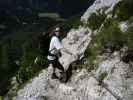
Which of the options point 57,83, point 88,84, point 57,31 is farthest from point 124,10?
point 57,83

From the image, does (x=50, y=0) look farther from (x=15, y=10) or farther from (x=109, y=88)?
(x=109, y=88)

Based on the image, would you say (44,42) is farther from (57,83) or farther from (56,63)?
(57,83)

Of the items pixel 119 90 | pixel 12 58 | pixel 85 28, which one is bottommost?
pixel 12 58

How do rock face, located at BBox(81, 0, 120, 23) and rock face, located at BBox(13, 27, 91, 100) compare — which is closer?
rock face, located at BBox(13, 27, 91, 100)

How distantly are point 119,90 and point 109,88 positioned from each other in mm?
467

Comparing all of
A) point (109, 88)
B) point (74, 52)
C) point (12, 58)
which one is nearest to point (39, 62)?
point (74, 52)

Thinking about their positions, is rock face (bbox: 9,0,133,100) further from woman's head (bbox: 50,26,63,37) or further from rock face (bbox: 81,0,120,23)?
rock face (bbox: 81,0,120,23)

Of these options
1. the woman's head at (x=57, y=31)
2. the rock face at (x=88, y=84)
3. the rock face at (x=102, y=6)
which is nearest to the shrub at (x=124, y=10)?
the rock face at (x=102, y=6)

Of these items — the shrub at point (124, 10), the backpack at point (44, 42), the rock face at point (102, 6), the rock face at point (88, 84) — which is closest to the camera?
the rock face at point (88, 84)

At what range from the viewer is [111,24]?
18.2 m

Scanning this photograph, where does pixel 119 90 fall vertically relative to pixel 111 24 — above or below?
below

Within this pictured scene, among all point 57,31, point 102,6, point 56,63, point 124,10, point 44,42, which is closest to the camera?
point 44,42

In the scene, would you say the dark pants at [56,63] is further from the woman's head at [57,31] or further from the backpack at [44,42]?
the woman's head at [57,31]

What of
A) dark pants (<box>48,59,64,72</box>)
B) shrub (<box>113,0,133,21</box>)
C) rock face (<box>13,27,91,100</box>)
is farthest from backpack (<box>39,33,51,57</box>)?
shrub (<box>113,0,133,21</box>)
